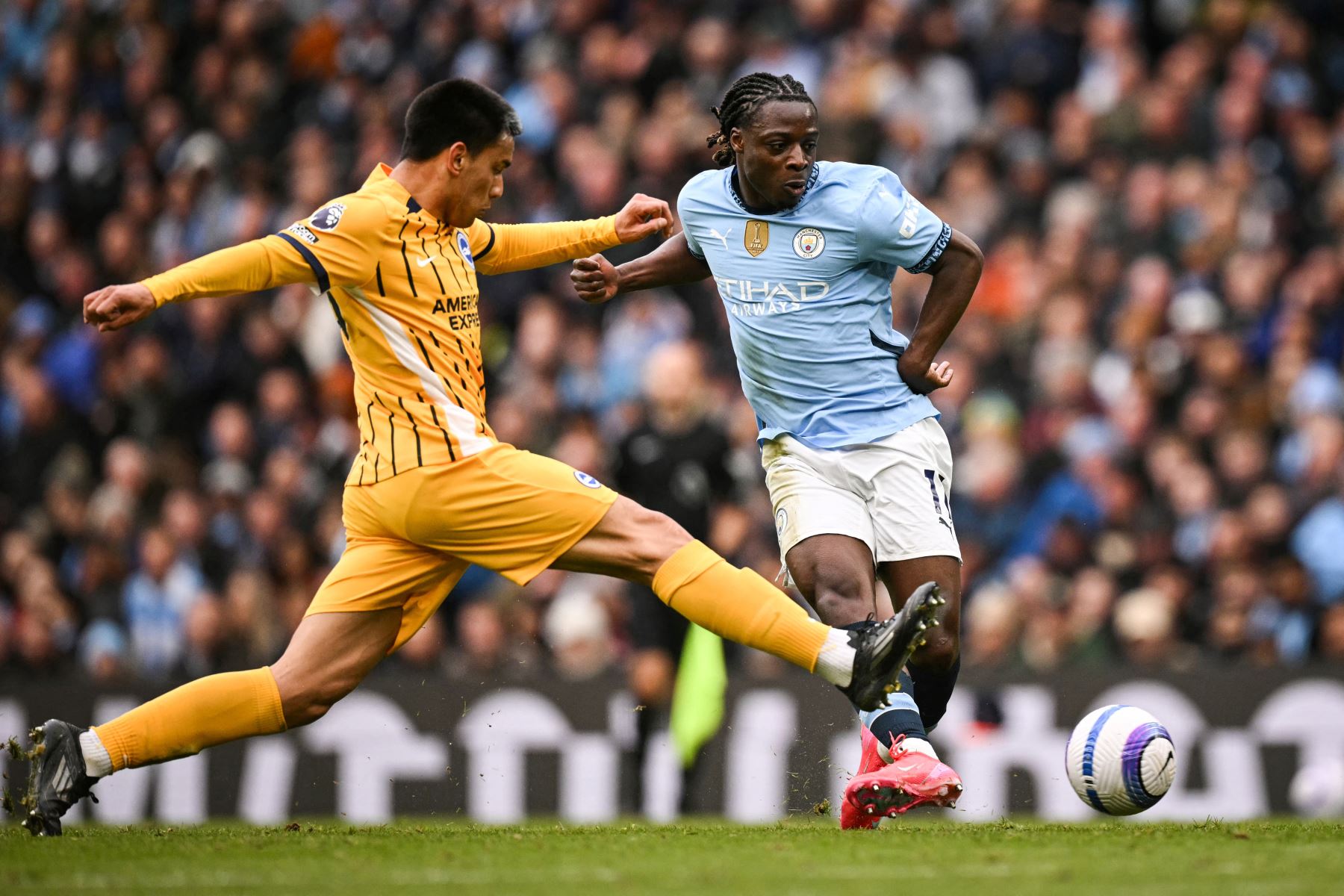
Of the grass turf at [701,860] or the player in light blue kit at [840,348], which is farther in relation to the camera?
the player in light blue kit at [840,348]

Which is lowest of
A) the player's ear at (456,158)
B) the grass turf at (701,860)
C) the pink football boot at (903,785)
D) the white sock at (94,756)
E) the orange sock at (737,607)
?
the grass turf at (701,860)

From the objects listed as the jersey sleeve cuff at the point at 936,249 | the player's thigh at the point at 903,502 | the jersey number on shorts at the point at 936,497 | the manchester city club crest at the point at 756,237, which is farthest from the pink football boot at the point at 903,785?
the manchester city club crest at the point at 756,237

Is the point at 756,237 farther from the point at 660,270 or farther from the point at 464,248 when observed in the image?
the point at 464,248

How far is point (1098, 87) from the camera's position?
12.8 m

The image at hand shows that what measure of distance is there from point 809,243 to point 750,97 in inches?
22.1

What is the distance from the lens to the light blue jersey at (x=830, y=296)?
259 inches

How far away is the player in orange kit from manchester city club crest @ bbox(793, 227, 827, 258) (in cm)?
111

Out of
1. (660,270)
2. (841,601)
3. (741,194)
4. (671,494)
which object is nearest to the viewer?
(841,601)

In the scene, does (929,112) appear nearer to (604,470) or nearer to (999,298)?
(999,298)

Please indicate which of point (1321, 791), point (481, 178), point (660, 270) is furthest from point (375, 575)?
point (1321, 791)

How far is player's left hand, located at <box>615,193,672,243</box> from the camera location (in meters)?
6.69

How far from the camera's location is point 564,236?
6.77 metres

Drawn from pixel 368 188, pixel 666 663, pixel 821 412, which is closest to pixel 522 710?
pixel 666 663

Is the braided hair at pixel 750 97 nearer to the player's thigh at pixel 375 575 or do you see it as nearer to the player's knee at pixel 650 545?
the player's knee at pixel 650 545
